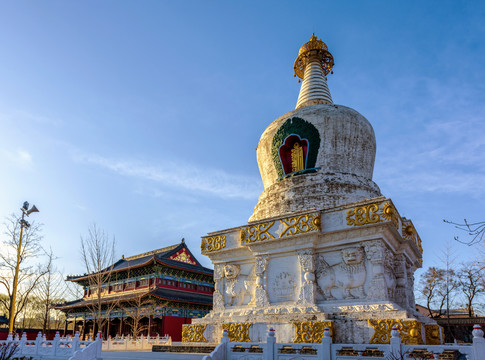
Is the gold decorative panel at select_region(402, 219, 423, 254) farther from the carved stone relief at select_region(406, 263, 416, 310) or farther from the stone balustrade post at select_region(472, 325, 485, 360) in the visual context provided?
the stone balustrade post at select_region(472, 325, 485, 360)

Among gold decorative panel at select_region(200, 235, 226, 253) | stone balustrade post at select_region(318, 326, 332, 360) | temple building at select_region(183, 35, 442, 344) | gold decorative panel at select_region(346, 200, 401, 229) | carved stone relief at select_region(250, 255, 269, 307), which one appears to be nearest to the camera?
stone balustrade post at select_region(318, 326, 332, 360)

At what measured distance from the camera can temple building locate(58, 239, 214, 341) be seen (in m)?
30.9

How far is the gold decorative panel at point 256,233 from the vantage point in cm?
1340

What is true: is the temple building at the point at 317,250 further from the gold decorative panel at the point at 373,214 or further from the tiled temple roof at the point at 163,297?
the tiled temple roof at the point at 163,297

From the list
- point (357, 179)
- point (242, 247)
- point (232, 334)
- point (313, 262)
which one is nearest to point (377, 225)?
point (313, 262)

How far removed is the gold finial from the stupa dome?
17.5 feet

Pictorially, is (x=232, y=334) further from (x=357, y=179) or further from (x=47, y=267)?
(x=47, y=267)

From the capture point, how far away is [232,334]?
1259cm

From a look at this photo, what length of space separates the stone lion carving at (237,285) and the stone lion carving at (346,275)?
2.67m

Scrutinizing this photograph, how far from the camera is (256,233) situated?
13.6m

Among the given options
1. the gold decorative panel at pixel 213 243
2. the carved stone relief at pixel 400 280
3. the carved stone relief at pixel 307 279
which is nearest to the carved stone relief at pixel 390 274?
the carved stone relief at pixel 400 280

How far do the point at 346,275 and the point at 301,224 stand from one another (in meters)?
2.10

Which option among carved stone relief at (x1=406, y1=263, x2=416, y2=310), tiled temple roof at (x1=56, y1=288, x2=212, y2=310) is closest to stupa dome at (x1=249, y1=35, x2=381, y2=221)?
carved stone relief at (x1=406, y1=263, x2=416, y2=310)

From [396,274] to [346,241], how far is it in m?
2.50
